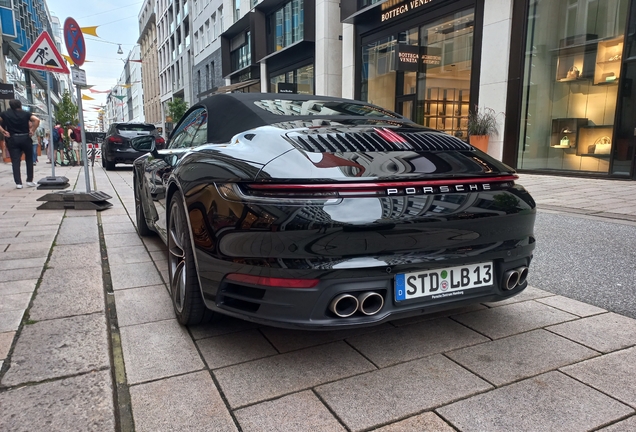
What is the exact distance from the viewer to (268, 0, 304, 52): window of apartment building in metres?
21.5

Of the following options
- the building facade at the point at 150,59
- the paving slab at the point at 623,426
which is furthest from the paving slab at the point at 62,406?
the building facade at the point at 150,59

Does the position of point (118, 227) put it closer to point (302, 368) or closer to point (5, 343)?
point (5, 343)

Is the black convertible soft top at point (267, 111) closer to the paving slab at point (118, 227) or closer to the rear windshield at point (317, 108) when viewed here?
the rear windshield at point (317, 108)

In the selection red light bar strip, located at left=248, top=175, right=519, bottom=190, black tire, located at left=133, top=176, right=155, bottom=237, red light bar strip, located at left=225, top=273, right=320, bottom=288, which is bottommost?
black tire, located at left=133, top=176, right=155, bottom=237

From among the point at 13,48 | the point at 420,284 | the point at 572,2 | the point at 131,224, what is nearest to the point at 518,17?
the point at 572,2

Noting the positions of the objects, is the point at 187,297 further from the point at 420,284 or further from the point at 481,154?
the point at 481,154

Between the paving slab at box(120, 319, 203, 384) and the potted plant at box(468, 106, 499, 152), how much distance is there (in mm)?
11146

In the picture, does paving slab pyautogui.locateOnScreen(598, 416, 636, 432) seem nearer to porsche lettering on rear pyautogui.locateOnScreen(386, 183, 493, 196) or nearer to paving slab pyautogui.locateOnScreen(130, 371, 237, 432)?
porsche lettering on rear pyautogui.locateOnScreen(386, 183, 493, 196)

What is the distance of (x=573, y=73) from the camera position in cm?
1129

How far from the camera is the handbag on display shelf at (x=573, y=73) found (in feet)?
36.8

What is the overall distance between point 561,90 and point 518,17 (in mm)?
2129

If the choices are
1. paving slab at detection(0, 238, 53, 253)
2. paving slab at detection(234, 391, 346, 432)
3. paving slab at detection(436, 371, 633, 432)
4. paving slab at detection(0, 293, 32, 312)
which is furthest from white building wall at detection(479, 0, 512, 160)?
paving slab at detection(234, 391, 346, 432)

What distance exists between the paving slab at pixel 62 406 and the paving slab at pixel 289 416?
0.50 metres

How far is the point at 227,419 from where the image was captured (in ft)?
5.74
